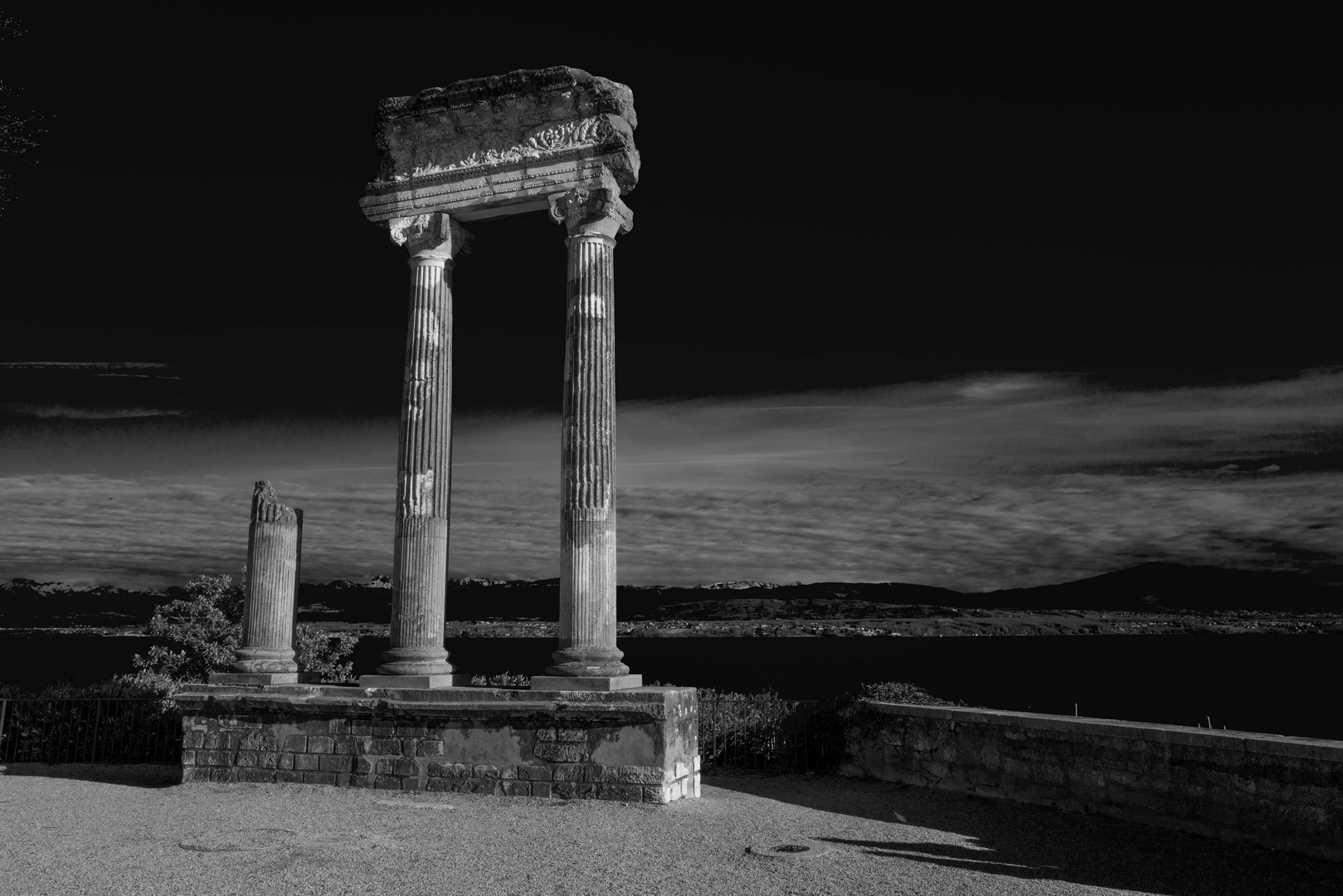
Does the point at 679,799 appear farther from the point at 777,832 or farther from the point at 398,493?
the point at 398,493

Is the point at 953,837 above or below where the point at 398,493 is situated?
below

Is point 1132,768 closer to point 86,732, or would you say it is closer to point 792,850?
point 792,850

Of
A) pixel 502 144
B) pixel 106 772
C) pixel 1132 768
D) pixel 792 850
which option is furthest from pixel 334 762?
pixel 1132 768

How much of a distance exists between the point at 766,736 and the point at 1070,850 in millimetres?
7214

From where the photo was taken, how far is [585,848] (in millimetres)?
9828

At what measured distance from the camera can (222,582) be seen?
85.0 feet

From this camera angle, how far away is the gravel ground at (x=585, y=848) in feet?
28.1

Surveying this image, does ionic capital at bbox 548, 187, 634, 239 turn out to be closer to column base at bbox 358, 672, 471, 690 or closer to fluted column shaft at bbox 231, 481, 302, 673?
fluted column shaft at bbox 231, 481, 302, 673

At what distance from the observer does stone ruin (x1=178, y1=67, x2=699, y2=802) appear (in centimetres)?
1260

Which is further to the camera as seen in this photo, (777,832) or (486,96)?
(486,96)

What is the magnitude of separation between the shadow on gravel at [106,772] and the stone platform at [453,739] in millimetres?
1249

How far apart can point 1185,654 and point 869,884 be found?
174m

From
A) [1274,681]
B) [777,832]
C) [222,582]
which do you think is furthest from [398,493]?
[1274,681]

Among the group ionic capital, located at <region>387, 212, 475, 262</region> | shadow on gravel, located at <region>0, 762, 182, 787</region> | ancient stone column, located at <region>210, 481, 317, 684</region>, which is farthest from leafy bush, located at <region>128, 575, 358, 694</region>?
ionic capital, located at <region>387, 212, 475, 262</region>
